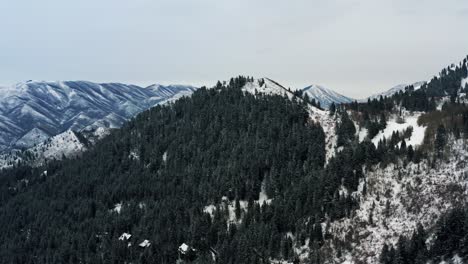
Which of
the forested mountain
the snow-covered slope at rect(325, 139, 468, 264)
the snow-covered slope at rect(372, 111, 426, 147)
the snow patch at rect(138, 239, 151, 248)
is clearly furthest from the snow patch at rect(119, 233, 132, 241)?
the snow-covered slope at rect(372, 111, 426, 147)

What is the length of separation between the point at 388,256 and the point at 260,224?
4595 centimetres

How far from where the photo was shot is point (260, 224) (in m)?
154

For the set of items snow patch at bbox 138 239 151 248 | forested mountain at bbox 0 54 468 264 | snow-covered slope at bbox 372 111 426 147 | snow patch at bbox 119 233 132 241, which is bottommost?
snow patch at bbox 119 233 132 241

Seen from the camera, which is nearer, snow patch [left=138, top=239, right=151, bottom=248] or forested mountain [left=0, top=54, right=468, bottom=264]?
forested mountain [left=0, top=54, right=468, bottom=264]

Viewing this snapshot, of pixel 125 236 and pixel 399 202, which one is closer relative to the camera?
pixel 399 202

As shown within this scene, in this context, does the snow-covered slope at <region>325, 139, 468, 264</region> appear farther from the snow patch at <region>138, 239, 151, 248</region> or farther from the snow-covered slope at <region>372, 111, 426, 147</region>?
the snow patch at <region>138, 239, 151, 248</region>

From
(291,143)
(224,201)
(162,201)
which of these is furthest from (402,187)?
(162,201)

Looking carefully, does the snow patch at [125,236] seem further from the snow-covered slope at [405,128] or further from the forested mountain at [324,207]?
the snow-covered slope at [405,128]

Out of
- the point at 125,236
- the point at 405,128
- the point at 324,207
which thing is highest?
the point at 405,128

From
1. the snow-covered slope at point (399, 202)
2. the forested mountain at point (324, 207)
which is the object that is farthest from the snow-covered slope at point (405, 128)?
the snow-covered slope at point (399, 202)

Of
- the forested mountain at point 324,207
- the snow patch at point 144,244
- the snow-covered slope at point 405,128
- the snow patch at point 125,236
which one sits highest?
the snow-covered slope at point 405,128

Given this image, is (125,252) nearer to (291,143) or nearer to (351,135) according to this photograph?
(291,143)

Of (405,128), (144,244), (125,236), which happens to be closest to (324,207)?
(405,128)

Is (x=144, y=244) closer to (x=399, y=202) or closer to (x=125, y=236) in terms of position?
(x=125, y=236)
